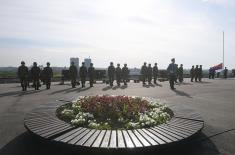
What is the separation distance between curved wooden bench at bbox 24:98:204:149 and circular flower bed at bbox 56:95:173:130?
381mm

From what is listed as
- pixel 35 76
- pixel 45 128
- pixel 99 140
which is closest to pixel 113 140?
pixel 99 140

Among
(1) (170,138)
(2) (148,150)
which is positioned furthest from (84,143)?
(1) (170,138)

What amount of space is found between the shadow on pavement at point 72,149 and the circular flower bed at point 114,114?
3.01 ft

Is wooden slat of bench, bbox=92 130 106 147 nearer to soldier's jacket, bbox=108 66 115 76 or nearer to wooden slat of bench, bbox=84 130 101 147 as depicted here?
wooden slat of bench, bbox=84 130 101 147

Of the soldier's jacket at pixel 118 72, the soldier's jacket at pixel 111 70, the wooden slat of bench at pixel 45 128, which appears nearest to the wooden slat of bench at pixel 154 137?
the wooden slat of bench at pixel 45 128

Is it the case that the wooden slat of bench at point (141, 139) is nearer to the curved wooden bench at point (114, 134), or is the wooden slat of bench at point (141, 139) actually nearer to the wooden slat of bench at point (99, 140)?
the curved wooden bench at point (114, 134)

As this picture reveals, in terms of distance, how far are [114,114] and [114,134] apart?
173cm

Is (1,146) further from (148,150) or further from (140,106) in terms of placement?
(140,106)

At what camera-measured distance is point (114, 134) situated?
191 inches

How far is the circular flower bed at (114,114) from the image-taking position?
18.9 ft

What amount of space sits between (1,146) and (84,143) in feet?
5.72

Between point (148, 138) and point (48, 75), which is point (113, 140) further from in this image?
point (48, 75)

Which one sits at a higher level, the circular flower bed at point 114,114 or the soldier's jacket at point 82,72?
the soldier's jacket at point 82,72

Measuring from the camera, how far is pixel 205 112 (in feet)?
28.3
